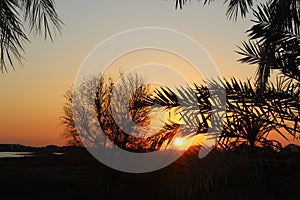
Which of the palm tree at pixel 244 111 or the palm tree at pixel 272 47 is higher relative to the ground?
the palm tree at pixel 272 47

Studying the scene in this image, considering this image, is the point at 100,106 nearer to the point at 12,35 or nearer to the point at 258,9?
the point at 258,9

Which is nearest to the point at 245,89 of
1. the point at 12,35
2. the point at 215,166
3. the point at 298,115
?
the point at 298,115

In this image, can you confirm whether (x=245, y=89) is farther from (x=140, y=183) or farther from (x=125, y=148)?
(x=140, y=183)

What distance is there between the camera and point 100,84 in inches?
1079

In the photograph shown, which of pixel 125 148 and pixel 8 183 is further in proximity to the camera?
pixel 8 183

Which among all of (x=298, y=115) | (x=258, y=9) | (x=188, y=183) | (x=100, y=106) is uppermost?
(x=100, y=106)

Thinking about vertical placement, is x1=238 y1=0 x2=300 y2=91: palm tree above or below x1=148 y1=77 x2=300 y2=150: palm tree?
above

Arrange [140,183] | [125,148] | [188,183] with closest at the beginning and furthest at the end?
[188,183] < [125,148] < [140,183]

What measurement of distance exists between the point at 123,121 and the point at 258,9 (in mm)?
18238

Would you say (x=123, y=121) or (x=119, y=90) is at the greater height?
(x=119, y=90)

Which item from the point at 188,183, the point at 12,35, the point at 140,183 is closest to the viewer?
the point at 12,35

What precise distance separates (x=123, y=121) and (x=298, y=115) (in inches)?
738

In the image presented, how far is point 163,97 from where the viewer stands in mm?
6980

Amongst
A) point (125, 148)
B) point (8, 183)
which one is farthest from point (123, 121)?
point (8, 183)
